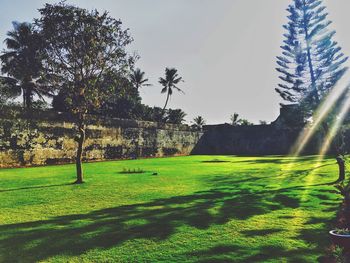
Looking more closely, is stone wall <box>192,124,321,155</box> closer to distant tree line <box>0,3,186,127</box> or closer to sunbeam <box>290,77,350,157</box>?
sunbeam <box>290,77,350,157</box>

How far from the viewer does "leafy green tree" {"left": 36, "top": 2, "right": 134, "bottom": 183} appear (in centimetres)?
1088

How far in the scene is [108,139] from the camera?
23844 millimetres

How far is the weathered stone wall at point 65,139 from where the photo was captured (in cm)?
1719

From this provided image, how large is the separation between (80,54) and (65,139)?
10.4 m

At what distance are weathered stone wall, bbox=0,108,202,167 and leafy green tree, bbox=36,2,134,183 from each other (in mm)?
1695

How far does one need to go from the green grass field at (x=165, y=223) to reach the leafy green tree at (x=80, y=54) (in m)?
3.29

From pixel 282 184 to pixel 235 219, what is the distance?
5016 millimetres

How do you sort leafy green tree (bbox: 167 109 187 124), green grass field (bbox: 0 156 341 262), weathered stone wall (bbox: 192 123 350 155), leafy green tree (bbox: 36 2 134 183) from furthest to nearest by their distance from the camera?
leafy green tree (bbox: 167 109 187 124) → weathered stone wall (bbox: 192 123 350 155) → leafy green tree (bbox: 36 2 134 183) → green grass field (bbox: 0 156 341 262)

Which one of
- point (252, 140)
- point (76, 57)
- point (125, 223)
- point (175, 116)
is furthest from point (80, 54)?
point (175, 116)

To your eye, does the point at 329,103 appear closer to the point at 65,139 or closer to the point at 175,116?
the point at 65,139

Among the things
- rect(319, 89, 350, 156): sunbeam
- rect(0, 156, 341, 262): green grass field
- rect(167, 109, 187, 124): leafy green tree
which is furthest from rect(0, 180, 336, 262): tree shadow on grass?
rect(167, 109, 187, 124): leafy green tree

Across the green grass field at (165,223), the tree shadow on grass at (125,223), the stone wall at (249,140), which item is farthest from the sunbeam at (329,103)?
the stone wall at (249,140)

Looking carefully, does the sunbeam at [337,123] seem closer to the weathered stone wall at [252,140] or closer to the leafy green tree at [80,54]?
the leafy green tree at [80,54]

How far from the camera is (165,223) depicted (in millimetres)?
5969
